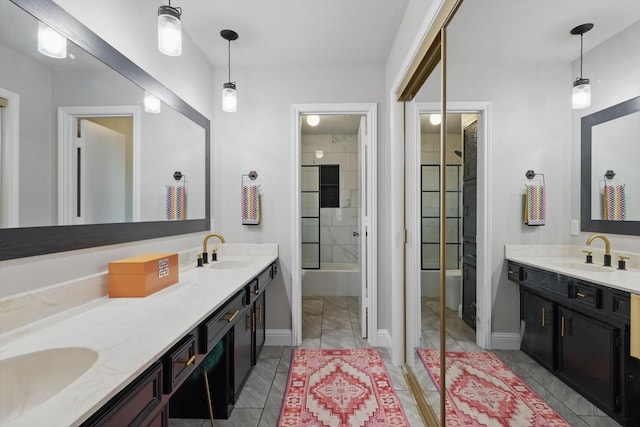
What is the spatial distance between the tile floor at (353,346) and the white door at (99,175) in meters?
1.21

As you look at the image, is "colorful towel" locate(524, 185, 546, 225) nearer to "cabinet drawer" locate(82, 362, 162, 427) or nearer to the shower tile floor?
the shower tile floor

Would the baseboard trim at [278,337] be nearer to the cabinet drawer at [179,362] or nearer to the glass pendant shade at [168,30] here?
the cabinet drawer at [179,362]

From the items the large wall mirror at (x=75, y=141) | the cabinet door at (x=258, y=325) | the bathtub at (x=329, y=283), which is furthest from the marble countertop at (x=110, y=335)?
the bathtub at (x=329, y=283)

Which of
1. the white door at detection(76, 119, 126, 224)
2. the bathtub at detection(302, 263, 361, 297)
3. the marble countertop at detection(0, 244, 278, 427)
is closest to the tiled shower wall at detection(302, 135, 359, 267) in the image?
the bathtub at detection(302, 263, 361, 297)

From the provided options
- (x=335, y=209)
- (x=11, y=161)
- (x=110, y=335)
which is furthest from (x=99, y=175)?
(x=335, y=209)

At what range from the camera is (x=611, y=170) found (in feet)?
1.76

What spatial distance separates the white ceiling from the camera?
6.56 ft

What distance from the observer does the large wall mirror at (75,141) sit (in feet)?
3.45

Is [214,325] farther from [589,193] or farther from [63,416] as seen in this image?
[589,193]

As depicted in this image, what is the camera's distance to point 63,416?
0.59 meters

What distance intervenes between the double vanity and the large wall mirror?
1600mm

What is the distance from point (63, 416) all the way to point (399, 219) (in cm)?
212

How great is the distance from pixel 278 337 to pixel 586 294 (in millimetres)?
2530

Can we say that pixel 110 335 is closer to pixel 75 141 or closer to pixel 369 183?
pixel 75 141
